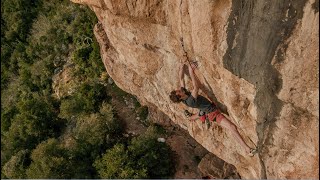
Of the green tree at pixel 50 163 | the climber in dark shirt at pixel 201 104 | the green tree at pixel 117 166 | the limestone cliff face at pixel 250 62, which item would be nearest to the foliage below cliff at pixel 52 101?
the green tree at pixel 50 163

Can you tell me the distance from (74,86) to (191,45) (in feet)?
56.0

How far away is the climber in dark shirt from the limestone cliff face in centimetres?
23

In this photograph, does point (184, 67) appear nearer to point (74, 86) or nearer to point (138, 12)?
point (138, 12)

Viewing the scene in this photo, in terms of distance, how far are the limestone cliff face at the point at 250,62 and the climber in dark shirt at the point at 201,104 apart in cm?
23

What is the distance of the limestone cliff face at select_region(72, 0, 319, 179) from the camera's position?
8445mm

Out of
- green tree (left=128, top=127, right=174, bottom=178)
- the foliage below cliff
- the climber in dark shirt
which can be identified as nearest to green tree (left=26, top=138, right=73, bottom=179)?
the foliage below cliff

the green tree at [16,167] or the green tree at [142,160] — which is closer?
the green tree at [142,160]

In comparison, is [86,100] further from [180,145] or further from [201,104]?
[201,104]

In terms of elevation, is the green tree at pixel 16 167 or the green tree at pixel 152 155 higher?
the green tree at pixel 152 155

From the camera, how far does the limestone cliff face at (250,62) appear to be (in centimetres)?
845

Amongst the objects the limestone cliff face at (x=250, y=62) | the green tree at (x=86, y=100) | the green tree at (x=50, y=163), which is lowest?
the green tree at (x=50, y=163)

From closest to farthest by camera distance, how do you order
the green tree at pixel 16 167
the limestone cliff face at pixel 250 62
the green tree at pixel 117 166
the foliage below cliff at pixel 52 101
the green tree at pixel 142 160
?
the limestone cliff face at pixel 250 62 → the green tree at pixel 117 166 → the green tree at pixel 142 160 → the foliage below cliff at pixel 52 101 → the green tree at pixel 16 167

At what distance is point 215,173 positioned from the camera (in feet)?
61.7

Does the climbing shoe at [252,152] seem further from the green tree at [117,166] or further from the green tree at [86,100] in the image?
the green tree at [86,100]
